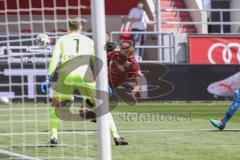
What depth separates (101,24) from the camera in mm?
7180

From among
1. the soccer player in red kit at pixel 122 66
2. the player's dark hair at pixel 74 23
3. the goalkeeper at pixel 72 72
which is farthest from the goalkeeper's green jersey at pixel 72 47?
the soccer player in red kit at pixel 122 66

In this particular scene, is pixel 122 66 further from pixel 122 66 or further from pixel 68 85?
pixel 68 85

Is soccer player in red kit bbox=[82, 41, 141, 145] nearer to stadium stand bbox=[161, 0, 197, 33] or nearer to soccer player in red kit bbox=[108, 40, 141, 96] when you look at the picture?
soccer player in red kit bbox=[108, 40, 141, 96]

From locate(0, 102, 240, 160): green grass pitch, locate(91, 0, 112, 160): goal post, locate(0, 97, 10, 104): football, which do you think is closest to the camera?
locate(91, 0, 112, 160): goal post

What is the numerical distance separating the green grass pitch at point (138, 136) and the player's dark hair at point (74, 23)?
1.76m

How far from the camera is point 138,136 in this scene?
12.5 m

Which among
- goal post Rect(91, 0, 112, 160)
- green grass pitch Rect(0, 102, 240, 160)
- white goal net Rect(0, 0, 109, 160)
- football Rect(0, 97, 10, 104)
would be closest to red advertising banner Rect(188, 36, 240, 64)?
white goal net Rect(0, 0, 109, 160)

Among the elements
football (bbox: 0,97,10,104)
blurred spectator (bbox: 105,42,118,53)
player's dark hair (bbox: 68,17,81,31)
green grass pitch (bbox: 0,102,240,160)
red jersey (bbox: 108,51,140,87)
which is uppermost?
player's dark hair (bbox: 68,17,81,31)

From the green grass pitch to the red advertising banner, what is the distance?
5535 millimetres

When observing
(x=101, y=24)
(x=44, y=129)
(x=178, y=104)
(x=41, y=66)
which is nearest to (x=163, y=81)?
(x=178, y=104)

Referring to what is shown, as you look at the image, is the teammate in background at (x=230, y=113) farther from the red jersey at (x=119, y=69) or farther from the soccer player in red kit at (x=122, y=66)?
the red jersey at (x=119, y=69)

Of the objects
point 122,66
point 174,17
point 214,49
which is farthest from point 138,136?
point 174,17

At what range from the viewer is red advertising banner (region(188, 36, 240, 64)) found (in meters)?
24.9

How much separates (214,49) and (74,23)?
14.8m
